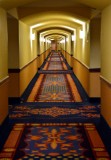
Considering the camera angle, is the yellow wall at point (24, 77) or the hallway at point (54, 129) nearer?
the hallway at point (54, 129)

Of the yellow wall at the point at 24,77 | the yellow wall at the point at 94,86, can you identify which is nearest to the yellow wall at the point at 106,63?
the yellow wall at the point at 94,86

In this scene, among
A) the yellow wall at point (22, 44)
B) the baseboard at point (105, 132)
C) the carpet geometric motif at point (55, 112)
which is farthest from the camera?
the yellow wall at point (22, 44)

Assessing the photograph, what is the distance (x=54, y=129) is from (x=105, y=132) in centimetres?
112

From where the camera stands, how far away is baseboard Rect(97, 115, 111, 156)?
19.6 feet

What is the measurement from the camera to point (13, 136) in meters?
6.49

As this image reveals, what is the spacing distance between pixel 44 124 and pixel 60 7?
3564 mm

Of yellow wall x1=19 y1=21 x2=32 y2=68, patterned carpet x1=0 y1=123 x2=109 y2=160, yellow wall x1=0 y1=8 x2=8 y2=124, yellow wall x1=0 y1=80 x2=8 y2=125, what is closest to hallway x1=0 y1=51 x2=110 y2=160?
patterned carpet x1=0 y1=123 x2=109 y2=160

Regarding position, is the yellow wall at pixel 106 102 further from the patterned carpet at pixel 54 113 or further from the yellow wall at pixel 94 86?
the yellow wall at pixel 94 86

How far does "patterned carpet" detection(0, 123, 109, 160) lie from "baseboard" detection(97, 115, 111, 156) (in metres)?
0.09

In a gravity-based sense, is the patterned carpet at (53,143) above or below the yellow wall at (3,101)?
below

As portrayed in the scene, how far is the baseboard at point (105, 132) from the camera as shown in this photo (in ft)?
19.6

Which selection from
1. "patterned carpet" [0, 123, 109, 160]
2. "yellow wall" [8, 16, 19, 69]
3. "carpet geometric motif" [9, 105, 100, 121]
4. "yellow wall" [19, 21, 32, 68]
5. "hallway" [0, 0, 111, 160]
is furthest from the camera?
"yellow wall" [19, 21, 32, 68]

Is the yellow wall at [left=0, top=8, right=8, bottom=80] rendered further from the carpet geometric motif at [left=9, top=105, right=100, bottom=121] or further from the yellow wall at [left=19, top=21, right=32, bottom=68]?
the yellow wall at [left=19, top=21, right=32, bottom=68]

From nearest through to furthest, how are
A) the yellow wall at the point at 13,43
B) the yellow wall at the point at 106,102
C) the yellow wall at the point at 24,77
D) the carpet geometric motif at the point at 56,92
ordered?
the yellow wall at the point at 106,102 → the yellow wall at the point at 13,43 → the carpet geometric motif at the point at 56,92 → the yellow wall at the point at 24,77
